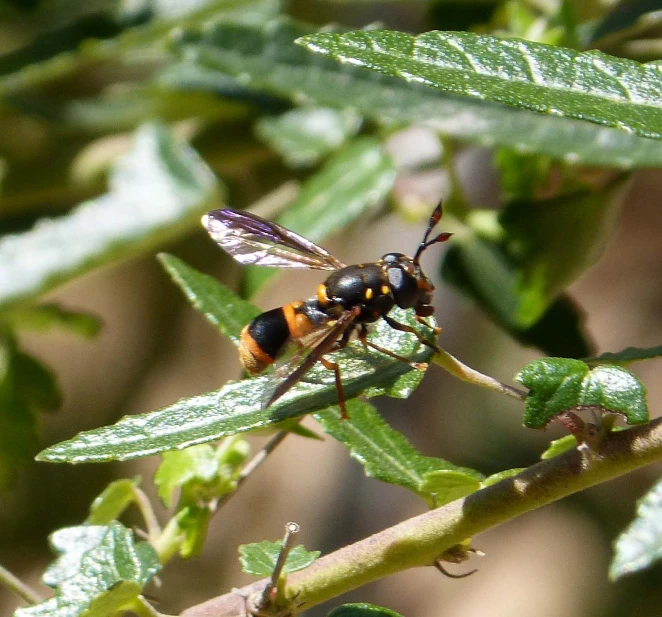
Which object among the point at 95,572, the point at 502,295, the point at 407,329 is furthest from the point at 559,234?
the point at 95,572

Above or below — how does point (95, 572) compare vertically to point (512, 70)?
below

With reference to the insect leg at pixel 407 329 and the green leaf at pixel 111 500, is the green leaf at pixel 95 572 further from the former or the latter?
the insect leg at pixel 407 329

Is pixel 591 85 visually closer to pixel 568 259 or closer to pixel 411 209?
pixel 568 259

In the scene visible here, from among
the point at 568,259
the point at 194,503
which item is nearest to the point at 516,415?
the point at 568,259

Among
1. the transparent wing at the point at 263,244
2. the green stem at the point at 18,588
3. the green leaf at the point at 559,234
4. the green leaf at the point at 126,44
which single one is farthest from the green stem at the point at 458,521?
the green leaf at the point at 126,44

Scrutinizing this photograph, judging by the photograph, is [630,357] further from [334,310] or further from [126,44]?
[126,44]

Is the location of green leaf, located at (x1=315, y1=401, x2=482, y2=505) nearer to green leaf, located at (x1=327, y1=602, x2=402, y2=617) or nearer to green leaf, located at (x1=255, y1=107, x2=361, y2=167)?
green leaf, located at (x1=327, y1=602, x2=402, y2=617)
